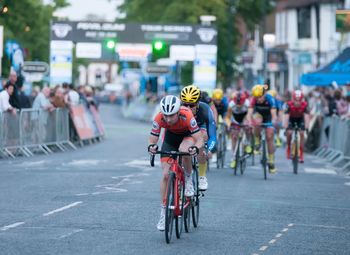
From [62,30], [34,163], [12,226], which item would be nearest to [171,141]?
[12,226]

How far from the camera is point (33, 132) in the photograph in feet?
102

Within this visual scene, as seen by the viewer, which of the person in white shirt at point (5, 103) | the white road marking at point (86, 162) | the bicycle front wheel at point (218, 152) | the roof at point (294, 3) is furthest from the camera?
the roof at point (294, 3)

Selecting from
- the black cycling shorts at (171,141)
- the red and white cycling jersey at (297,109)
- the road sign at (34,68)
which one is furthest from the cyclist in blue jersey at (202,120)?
the road sign at (34,68)

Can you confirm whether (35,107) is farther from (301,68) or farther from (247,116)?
(301,68)

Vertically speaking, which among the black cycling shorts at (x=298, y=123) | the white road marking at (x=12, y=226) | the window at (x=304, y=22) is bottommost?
the white road marking at (x=12, y=226)

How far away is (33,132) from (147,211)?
15545mm

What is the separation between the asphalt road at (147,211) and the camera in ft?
40.8

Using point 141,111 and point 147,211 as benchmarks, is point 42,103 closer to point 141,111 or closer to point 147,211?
point 147,211

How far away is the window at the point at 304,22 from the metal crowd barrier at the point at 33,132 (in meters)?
41.8

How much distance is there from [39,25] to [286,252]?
54059 mm

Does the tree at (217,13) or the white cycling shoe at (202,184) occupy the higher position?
the tree at (217,13)

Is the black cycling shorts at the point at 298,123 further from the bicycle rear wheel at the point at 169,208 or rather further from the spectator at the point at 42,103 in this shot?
the bicycle rear wheel at the point at 169,208

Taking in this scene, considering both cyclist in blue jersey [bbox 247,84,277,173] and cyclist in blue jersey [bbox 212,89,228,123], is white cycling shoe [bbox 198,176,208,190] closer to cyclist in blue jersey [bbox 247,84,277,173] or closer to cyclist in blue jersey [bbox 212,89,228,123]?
cyclist in blue jersey [bbox 247,84,277,173]

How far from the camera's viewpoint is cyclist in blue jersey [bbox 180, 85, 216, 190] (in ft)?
48.6
